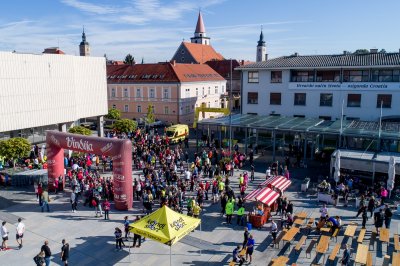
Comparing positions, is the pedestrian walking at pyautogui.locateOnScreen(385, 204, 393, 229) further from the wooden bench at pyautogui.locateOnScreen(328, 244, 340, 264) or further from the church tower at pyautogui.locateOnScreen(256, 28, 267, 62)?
the church tower at pyautogui.locateOnScreen(256, 28, 267, 62)

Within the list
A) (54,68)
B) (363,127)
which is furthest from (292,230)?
(54,68)

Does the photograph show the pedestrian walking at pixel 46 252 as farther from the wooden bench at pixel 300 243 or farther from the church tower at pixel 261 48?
the church tower at pixel 261 48

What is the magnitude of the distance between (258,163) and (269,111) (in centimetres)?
1012

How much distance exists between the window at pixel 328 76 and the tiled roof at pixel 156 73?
20.9 metres

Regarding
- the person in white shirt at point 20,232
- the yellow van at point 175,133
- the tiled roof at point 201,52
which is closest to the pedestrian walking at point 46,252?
the person in white shirt at point 20,232

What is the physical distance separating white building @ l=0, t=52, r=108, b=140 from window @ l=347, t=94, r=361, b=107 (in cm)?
2685

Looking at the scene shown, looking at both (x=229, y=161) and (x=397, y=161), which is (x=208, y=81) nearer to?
(x=229, y=161)

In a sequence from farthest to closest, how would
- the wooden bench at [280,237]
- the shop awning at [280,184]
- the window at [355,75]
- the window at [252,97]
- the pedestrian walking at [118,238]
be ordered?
1. the window at [252,97]
2. the window at [355,75]
3. the shop awning at [280,184]
4. the wooden bench at [280,237]
5. the pedestrian walking at [118,238]

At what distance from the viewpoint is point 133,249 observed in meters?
15.4

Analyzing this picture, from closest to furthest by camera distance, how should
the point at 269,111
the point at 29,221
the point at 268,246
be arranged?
the point at 268,246 → the point at 29,221 → the point at 269,111

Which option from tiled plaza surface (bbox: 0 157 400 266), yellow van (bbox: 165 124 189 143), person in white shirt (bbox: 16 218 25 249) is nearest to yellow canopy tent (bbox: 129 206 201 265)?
tiled plaza surface (bbox: 0 157 400 266)

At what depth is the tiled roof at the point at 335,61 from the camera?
1309 inches

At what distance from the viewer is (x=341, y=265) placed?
1383 centimetres

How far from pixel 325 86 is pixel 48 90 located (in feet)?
90.7
